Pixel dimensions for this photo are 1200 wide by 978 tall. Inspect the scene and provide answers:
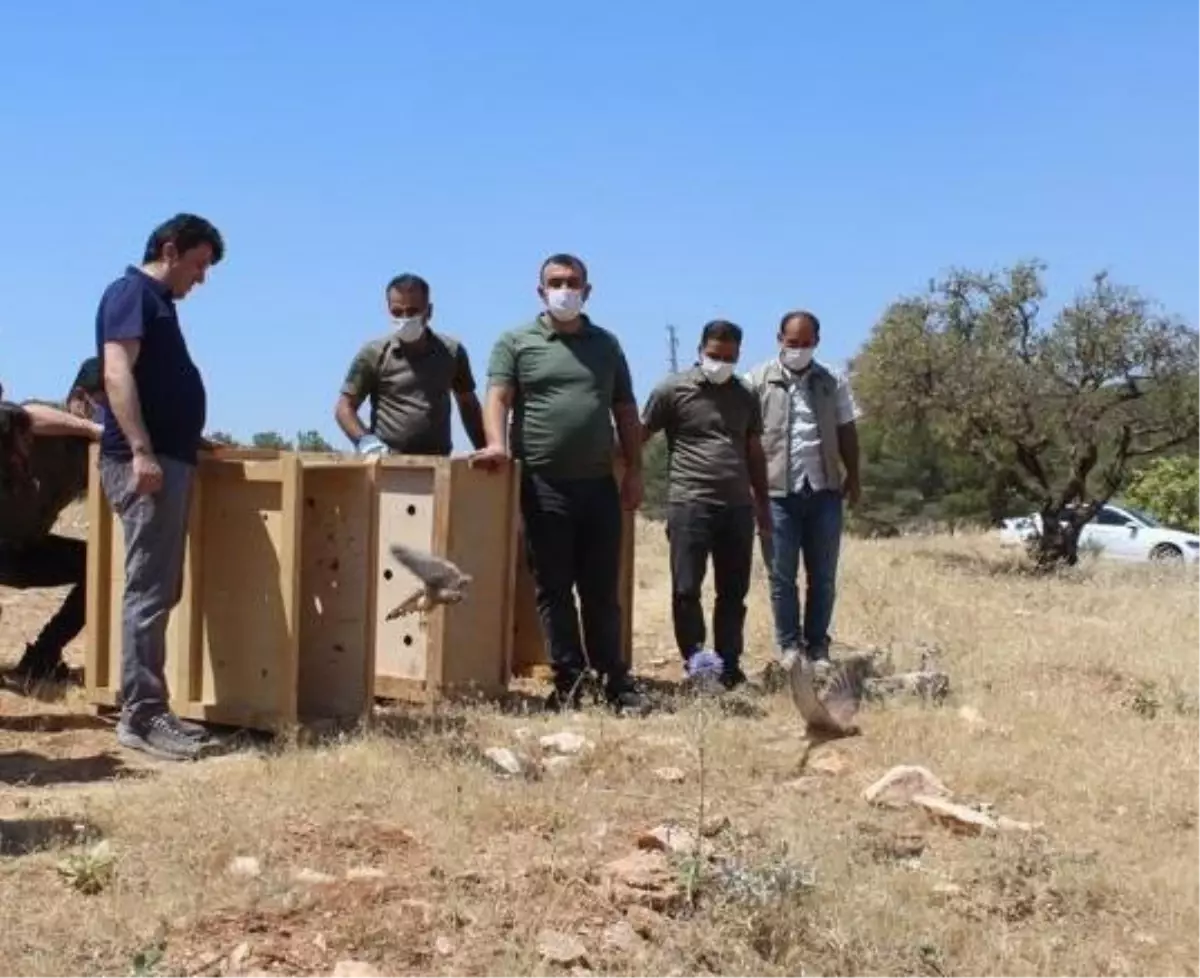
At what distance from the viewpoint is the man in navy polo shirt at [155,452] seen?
17.5ft

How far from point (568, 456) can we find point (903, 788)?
2163 mm

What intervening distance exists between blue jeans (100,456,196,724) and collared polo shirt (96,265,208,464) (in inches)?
3.2

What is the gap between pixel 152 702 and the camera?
5.50m

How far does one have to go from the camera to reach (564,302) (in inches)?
255

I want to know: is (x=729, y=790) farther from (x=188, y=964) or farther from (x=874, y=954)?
(x=188, y=964)

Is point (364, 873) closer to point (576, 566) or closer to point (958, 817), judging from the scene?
point (958, 817)

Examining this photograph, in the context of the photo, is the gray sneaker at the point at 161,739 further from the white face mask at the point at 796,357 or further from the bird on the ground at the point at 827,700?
the white face mask at the point at 796,357

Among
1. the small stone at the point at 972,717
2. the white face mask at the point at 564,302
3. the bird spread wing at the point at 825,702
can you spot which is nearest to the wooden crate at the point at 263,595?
the white face mask at the point at 564,302

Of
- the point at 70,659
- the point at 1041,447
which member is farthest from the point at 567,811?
the point at 1041,447

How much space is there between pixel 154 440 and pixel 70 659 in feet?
9.19

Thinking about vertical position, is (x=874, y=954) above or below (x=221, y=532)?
below

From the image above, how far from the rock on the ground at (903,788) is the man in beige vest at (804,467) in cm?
213

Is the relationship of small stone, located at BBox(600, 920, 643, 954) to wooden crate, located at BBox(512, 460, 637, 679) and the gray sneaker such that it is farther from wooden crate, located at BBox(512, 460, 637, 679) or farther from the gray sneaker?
wooden crate, located at BBox(512, 460, 637, 679)

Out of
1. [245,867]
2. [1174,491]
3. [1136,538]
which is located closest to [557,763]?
[245,867]
